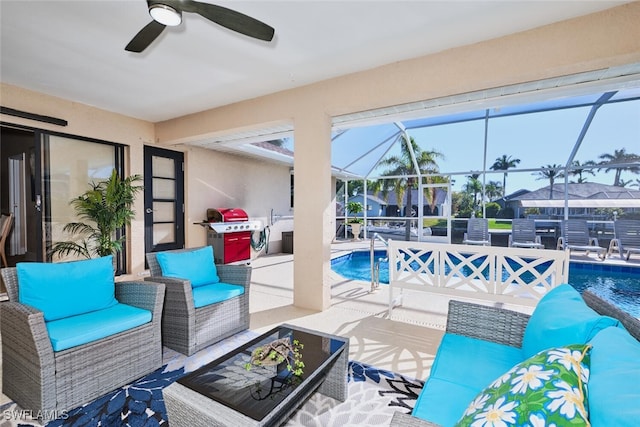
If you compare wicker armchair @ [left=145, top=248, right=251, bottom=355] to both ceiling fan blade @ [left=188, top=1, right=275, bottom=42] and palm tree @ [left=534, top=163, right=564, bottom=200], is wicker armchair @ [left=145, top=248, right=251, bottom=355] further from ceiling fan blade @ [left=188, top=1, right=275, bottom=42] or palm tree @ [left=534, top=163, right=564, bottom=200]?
palm tree @ [left=534, top=163, right=564, bottom=200]

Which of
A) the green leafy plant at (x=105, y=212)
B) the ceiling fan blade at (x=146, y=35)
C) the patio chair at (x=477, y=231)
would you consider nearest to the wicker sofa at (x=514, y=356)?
the ceiling fan blade at (x=146, y=35)

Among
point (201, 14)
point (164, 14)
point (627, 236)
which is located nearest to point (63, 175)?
point (164, 14)

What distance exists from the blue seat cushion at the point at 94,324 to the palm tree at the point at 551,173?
10.00 meters

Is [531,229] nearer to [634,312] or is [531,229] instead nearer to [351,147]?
[634,312]

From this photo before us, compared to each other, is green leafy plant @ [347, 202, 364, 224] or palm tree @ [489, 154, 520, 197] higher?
palm tree @ [489, 154, 520, 197]

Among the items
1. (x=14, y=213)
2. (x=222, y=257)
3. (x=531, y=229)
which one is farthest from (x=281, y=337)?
(x=531, y=229)

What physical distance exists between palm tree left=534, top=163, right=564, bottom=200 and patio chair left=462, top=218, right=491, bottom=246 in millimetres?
2026

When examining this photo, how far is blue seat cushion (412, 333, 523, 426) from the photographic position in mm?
1188

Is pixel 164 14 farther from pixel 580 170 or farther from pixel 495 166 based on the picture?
pixel 580 170

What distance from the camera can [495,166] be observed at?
8.86m

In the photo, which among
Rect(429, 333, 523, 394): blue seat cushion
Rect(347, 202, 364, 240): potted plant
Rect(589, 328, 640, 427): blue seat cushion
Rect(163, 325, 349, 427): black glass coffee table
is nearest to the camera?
Rect(589, 328, 640, 427): blue seat cushion

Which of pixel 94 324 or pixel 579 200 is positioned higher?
pixel 579 200

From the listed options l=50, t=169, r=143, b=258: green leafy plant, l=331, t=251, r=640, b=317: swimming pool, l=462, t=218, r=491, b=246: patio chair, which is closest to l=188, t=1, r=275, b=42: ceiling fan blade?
l=50, t=169, r=143, b=258: green leafy plant

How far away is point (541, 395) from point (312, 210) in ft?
9.91
